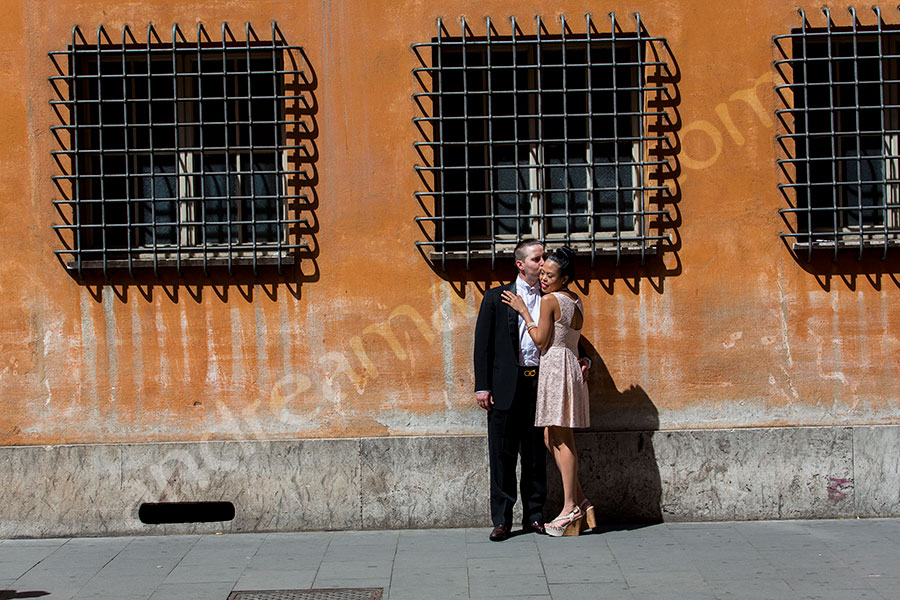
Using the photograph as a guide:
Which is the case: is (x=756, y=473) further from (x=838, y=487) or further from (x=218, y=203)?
(x=218, y=203)

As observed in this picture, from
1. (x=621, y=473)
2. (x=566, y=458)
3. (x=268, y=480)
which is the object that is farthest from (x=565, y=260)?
(x=268, y=480)

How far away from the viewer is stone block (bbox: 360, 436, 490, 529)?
281 inches

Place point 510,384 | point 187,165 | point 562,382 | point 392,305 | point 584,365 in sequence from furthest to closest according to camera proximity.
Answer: point 187,165 → point 392,305 → point 584,365 → point 510,384 → point 562,382

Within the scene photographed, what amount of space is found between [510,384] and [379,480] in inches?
45.6

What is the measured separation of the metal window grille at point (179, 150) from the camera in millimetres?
7203

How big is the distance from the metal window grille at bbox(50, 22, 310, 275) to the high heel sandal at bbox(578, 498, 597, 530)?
2567mm

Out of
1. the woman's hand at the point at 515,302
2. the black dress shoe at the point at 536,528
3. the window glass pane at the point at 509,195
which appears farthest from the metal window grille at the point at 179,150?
the black dress shoe at the point at 536,528

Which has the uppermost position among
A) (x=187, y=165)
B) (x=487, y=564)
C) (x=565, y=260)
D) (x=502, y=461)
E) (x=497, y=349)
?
(x=187, y=165)

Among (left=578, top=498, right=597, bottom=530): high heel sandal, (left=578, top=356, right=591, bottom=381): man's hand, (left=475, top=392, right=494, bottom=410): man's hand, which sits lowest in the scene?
(left=578, top=498, right=597, bottom=530): high heel sandal

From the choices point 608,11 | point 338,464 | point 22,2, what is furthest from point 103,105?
point 608,11

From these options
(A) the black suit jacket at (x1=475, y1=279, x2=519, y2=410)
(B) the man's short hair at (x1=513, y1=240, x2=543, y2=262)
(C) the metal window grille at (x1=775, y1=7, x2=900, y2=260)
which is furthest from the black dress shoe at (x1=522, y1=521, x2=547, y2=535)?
(C) the metal window grille at (x1=775, y1=7, x2=900, y2=260)

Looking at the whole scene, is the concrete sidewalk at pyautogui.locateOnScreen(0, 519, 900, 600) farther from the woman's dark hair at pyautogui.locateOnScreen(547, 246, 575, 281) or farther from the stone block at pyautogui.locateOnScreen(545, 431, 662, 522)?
the woman's dark hair at pyautogui.locateOnScreen(547, 246, 575, 281)

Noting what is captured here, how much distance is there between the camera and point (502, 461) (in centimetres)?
685

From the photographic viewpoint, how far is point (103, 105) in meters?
7.29
